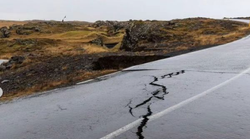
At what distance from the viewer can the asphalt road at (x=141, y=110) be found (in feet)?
15.1

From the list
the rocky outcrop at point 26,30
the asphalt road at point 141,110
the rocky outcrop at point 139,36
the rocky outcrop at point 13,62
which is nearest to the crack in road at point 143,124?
the asphalt road at point 141,110

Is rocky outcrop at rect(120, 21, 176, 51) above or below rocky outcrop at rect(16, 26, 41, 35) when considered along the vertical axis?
above

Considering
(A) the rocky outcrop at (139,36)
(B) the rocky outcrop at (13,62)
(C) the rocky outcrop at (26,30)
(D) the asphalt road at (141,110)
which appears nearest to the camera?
(D) the asphalt road at (141,110)

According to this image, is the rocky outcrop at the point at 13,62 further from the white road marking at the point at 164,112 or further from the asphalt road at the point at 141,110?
the white road marking at the point at 164,112

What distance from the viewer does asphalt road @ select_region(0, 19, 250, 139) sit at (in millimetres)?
4613

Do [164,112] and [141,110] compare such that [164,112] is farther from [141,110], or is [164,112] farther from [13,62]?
[13,62]

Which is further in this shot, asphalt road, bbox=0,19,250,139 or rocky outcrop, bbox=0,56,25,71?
rocky outcrop, bbox=0,56,25,71

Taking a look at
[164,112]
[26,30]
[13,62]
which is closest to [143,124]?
[164,112]

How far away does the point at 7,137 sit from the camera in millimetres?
4816

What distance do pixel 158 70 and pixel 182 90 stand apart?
12.2 ft

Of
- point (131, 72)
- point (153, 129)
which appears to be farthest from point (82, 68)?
point (153, 129)

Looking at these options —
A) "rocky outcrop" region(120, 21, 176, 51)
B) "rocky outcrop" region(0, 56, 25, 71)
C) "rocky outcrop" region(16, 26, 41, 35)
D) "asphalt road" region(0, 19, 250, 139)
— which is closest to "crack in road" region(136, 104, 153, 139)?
"asphalt road" region(0, 19, 250, 139)

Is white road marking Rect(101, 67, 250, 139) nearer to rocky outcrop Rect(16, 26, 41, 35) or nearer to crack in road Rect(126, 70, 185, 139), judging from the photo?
crack in road Rect(126, 70, 185, 139)

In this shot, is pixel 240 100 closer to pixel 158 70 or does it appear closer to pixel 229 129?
pixel 229 129
